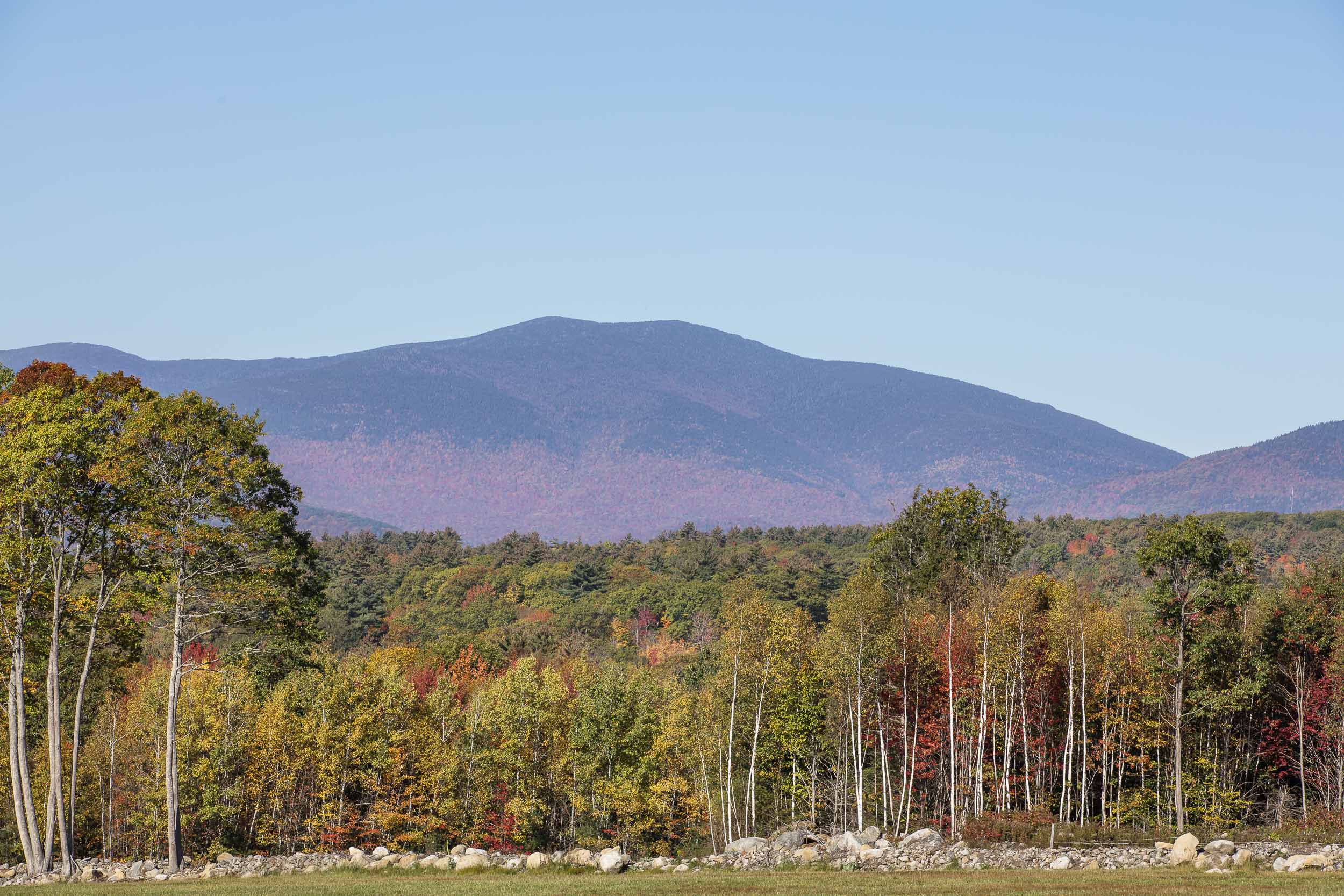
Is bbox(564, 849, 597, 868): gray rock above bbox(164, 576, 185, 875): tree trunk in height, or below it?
below

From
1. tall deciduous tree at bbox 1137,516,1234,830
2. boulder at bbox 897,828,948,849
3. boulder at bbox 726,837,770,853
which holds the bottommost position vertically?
boulder at bbox 726,837,770,853

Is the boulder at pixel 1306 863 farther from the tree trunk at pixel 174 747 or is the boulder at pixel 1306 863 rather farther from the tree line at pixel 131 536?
the tree trunk at pixel 174 747

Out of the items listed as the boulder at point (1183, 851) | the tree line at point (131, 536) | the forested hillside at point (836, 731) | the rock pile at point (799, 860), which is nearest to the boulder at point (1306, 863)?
the rock pile at point (799, 860)

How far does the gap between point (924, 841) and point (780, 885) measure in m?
10.8

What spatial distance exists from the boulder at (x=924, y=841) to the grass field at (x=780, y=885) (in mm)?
5096

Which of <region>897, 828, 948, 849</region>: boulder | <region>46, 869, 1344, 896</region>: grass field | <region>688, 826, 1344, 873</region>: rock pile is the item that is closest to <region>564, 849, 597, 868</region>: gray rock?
<region>46, 869, 1344, 896</region>: grass field

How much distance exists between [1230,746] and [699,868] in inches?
1156

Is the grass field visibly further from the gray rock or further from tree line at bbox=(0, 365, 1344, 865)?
tree line at bbox=(0, 365, 1344, 865)

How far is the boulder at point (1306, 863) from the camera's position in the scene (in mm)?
33875

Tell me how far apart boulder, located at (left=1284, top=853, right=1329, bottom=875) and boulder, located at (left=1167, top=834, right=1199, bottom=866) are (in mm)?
2903

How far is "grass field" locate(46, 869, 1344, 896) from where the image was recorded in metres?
30.8

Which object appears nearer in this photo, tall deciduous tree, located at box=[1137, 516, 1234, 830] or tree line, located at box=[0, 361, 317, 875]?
tree line, located at box=[0, 361, 317, 875]

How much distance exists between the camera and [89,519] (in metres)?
39.8

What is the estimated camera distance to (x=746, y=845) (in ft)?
147
